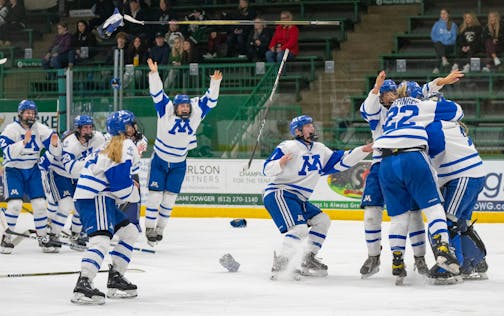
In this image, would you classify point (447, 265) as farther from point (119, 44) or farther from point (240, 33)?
point (119, 44)

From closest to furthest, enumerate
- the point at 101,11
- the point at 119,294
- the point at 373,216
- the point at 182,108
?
the point at 119,294 → the point at 373,216 → the point at 182,108 → the point at 101,11

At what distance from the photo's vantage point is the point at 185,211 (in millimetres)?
15625

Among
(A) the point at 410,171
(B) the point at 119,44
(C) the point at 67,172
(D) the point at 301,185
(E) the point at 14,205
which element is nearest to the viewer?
(A) the point at 410,171

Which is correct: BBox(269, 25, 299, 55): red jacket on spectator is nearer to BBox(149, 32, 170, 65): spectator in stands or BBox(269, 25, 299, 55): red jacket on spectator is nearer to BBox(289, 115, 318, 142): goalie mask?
BBox(149, 32, 170, 65): spectator in stands

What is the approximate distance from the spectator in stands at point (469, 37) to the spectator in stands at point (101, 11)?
22.6ft

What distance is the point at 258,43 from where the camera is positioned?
17.5 meters

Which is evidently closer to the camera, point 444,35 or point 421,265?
point 421,265

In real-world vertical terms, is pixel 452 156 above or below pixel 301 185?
above

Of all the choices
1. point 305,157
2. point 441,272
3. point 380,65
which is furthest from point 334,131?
point 441,272

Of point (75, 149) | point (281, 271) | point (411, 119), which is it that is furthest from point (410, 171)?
point (75, 149)

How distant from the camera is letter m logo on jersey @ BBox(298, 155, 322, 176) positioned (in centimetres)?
873

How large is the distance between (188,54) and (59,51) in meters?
2.67

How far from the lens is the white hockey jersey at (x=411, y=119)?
25.8 feet

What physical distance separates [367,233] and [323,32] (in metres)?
10.3
